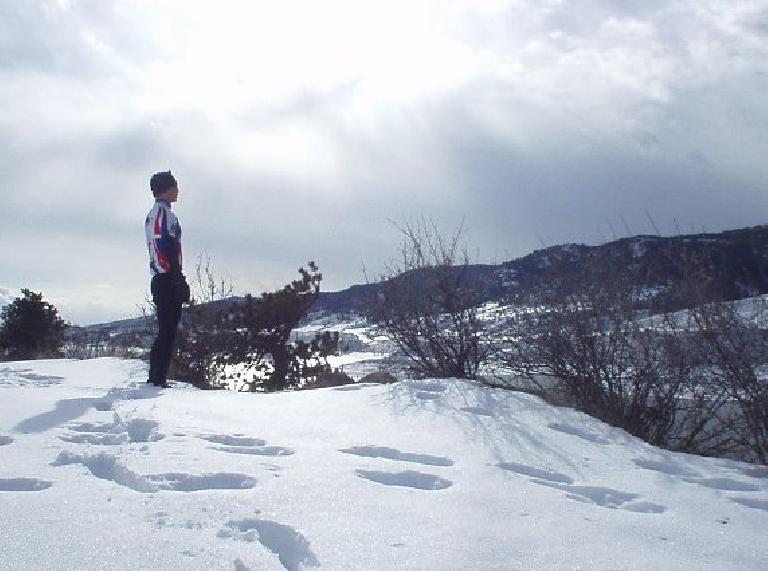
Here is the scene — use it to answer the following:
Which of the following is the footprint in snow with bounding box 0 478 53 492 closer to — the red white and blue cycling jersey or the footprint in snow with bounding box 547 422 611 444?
the footprint in snow with bounding box 547 422 611 444

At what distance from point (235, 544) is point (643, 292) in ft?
17.5

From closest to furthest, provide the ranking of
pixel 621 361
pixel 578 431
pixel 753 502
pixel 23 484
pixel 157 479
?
pixel 23 484 → pixel 157 479 → pixel 753 502 → pixel 578 431 → pixel 621 361

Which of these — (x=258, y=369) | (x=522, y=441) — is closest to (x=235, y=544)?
(x=522, y=441)

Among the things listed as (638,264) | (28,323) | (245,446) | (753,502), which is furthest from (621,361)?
(28,323)

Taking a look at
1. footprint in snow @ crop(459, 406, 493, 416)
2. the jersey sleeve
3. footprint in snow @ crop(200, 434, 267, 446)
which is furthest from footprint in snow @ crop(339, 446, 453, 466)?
the jersey sleeve

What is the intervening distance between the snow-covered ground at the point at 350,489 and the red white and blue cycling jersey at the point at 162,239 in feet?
4.55

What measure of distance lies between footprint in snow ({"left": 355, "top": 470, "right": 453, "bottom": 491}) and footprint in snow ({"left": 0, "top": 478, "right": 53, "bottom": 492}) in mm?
1372

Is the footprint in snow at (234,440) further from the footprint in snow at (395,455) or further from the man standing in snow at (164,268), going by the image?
the man standing in snow at (164,268)

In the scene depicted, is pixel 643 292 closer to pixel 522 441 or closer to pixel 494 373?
pixel 494 373

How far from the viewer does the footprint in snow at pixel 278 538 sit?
2.22 m

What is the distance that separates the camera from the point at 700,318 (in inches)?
233

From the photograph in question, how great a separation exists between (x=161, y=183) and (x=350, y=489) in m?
4.12

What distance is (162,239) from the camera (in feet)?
20.0

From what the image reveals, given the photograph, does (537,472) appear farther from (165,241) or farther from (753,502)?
(165,241)
